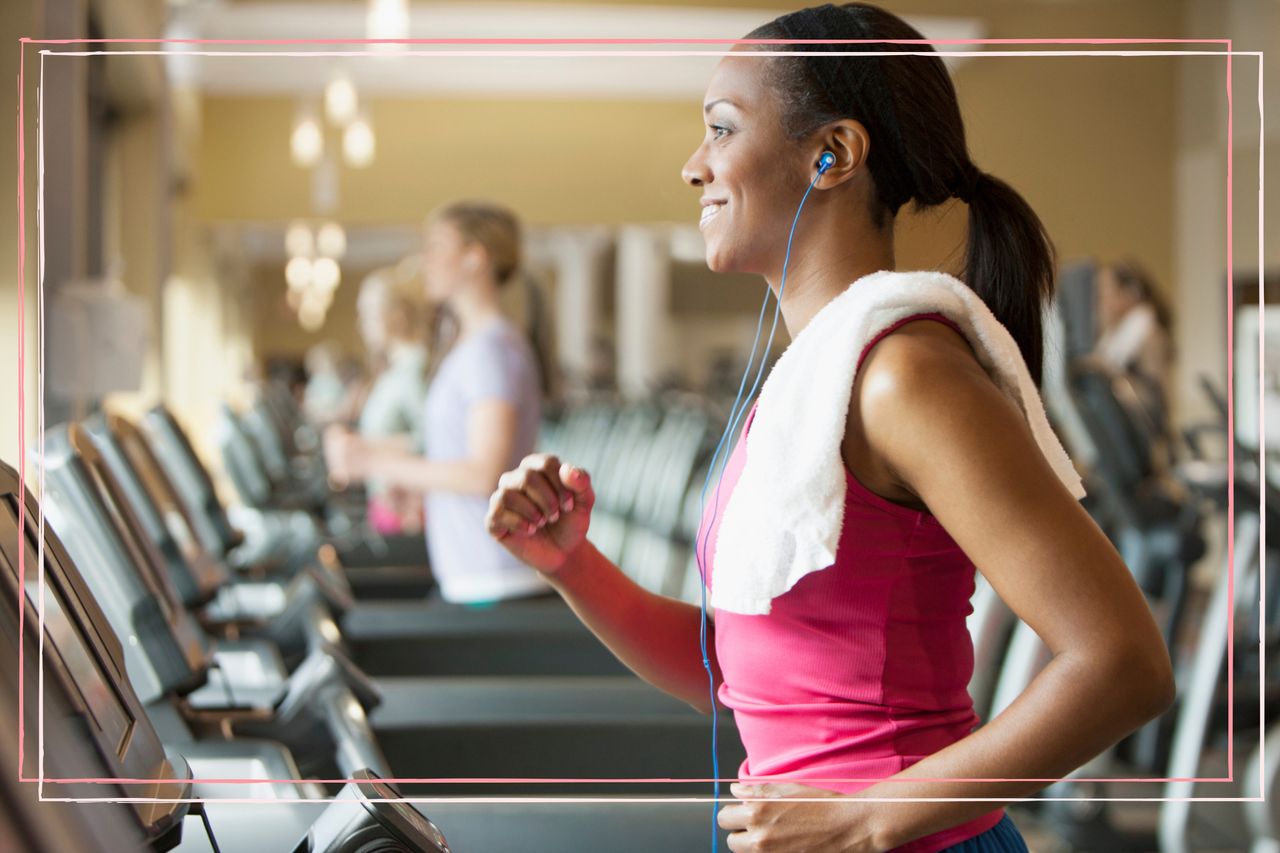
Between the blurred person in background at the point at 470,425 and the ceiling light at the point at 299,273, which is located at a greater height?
the blurred person in background at the point at 470,425

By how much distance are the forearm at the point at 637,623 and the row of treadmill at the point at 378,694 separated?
3.1 inches

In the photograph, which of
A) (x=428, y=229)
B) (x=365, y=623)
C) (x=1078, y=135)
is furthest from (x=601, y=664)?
(x=1078, y=135)

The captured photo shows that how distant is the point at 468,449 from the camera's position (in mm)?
2182

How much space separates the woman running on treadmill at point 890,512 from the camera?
666 mm

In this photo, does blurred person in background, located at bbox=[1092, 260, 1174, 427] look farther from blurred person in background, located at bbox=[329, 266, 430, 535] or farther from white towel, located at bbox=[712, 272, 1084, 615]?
white towel, located at bbox=[712, 272, 1084, 615]

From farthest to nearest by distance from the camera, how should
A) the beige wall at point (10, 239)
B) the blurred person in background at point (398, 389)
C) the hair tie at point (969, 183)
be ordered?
the blurred person in background at point (398, 389) < the beige wall at point (10, 239) < the hair tie at point (969, 183)

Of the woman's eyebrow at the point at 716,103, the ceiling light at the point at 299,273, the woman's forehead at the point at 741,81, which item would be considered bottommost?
the ceiling light at the point at 299,273

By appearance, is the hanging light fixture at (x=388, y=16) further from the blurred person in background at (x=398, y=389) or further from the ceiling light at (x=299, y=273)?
the ceiling light at (x=299, y=273)

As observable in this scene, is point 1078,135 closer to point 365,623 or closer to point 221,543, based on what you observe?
point 365,623

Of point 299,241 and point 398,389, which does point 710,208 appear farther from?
point 299,241

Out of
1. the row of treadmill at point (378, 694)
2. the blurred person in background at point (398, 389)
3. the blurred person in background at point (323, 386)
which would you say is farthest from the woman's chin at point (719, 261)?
the blurred person in background at point (323, 386)

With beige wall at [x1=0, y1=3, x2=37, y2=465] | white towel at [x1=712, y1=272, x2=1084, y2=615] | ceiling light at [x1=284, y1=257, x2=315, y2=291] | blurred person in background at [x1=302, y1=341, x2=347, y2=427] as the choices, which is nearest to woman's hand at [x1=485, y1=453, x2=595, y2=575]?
white towel at [x1=712, y1=272, x2=1084, y2=615]

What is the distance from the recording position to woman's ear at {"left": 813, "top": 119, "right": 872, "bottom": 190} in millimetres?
710

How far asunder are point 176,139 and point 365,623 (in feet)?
18.4
